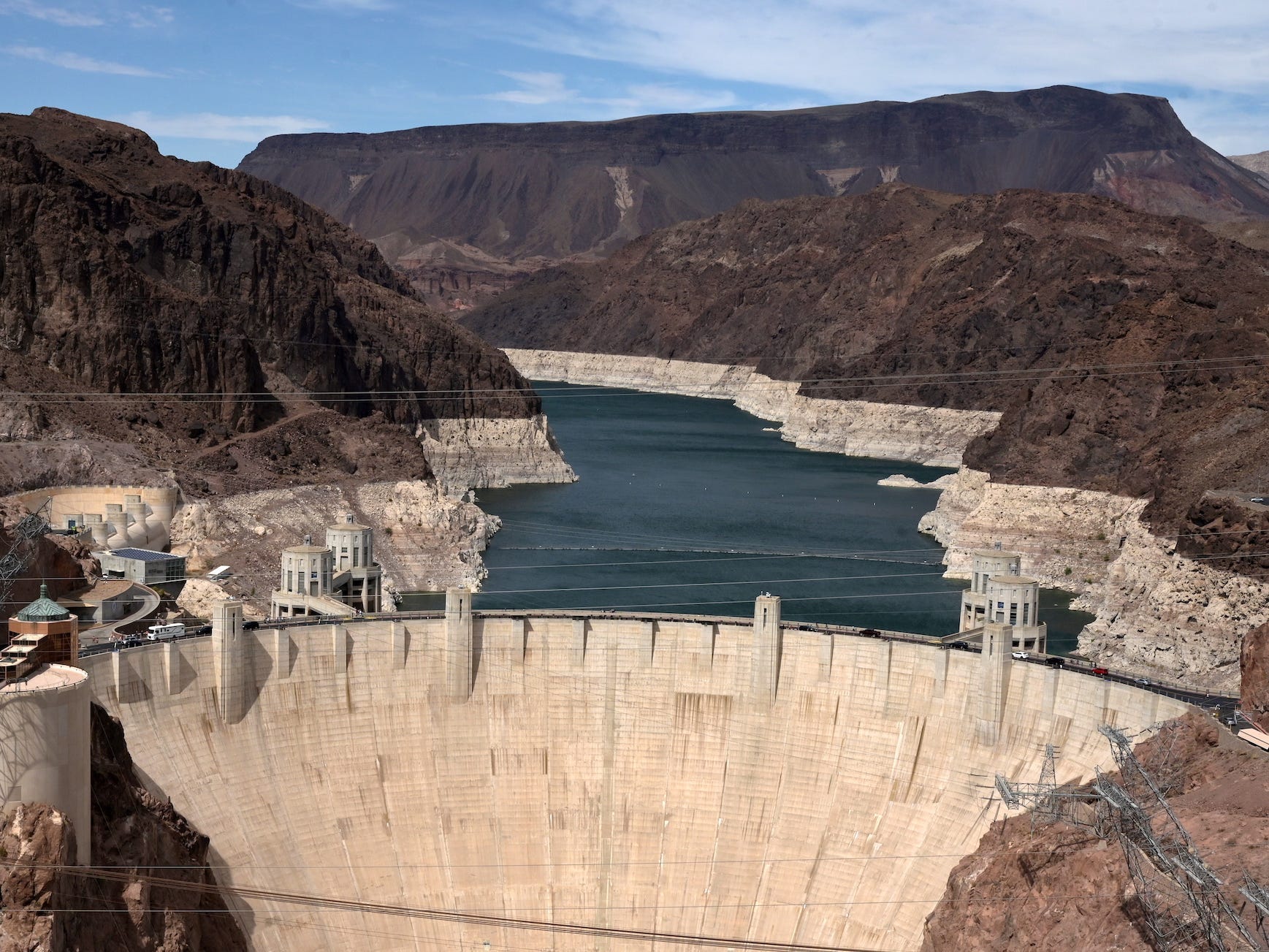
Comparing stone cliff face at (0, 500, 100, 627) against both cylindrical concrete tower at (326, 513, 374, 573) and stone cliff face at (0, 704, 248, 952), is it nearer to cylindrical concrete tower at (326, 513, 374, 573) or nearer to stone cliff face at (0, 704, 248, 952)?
stone cliff face at (0, 704, 248, 952)

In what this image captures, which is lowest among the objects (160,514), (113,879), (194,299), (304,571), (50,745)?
(113,879)

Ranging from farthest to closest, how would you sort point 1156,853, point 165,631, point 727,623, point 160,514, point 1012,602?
point 160,514
point 1012,602
point 727,623
point 165,631
point 1156,853

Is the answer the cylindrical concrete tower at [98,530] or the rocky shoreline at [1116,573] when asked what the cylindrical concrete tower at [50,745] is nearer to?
the cylindrical concrete tower at [98,530]

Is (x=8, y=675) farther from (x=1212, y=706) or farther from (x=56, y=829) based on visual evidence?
(x=1212, y=706)

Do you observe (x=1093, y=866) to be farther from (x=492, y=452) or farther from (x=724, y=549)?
(x=492, y=452)

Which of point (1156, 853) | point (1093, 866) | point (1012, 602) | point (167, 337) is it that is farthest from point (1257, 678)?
point (167, 337)

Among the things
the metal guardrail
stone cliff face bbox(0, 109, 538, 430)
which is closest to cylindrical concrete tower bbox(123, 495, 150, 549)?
stone cliff face bbox(0, 109, 538, 430)
